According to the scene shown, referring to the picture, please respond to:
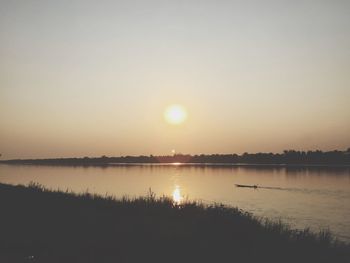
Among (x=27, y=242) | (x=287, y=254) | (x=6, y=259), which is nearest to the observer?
(x=6, y=259)

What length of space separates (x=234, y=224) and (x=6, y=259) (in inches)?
566

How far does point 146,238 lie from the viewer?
1809cm

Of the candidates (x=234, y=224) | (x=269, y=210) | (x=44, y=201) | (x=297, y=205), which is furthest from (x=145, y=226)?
(x=297, y=205)

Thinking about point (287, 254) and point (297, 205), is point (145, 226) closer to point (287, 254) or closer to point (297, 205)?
point (287, 254)

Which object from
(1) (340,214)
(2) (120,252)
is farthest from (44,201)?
(1) (340,214)

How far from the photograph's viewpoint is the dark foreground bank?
15.2 meters

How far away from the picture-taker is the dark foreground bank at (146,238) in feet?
49.8

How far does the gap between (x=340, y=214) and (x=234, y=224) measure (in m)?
25.8

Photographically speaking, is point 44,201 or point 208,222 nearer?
point 208,222

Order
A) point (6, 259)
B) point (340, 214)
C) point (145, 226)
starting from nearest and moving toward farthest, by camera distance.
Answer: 1. point (6, 259)
2. point (145, 226)
3. point (340, 214)

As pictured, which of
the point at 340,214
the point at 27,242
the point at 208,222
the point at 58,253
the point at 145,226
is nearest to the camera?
the point at 58,253

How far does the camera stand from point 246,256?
16.4 metres

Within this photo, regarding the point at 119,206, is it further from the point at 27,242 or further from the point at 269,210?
the point at 269,210

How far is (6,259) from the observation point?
1348 centimetres
